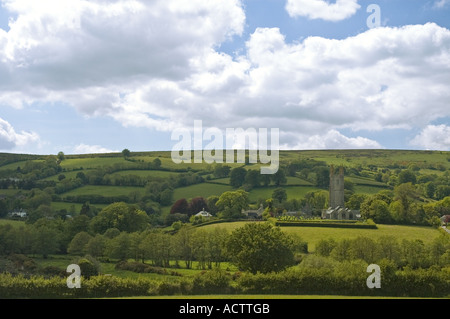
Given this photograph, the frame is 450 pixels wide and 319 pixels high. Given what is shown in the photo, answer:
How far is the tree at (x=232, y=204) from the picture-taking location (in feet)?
383

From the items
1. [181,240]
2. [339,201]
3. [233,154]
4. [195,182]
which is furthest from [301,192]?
[181,240]

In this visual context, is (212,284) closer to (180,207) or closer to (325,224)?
(325,224)

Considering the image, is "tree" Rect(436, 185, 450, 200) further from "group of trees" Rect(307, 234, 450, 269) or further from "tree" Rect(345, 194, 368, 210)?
"group of trees" Rect(307, 234, 450, 269)

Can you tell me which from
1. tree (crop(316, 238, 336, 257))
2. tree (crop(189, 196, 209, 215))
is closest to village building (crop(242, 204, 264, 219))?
tree (crop(189, 196, 209, 215))

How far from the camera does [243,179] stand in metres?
152

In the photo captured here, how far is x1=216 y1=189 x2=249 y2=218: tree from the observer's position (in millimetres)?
116644

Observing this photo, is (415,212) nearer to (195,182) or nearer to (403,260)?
(403,260)

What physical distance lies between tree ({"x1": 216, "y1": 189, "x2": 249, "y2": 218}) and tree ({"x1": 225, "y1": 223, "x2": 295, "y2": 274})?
55.5 m

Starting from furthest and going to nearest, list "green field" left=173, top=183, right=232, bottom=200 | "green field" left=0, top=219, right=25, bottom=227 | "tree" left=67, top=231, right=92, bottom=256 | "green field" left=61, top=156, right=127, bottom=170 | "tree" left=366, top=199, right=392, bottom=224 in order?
"green field" left=61, top=156, right=127, bottom=170 → "green field" left=173, top=183, right=232, bottom=200 → "green field" left=0, top=219, right=25, bottom=227 → "tree" left=366, top=199, right=392, bottom=224 → "tree" left=67, top=231, right=92, bottom=256

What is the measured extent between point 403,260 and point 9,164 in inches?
6156

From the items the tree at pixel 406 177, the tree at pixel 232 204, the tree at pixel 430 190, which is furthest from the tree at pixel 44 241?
the tree at pixel 406 177

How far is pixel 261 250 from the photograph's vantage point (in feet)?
191

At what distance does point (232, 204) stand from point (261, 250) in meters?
61.2

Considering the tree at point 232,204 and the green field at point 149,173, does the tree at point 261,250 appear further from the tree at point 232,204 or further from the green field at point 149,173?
the green field at point 149,173
